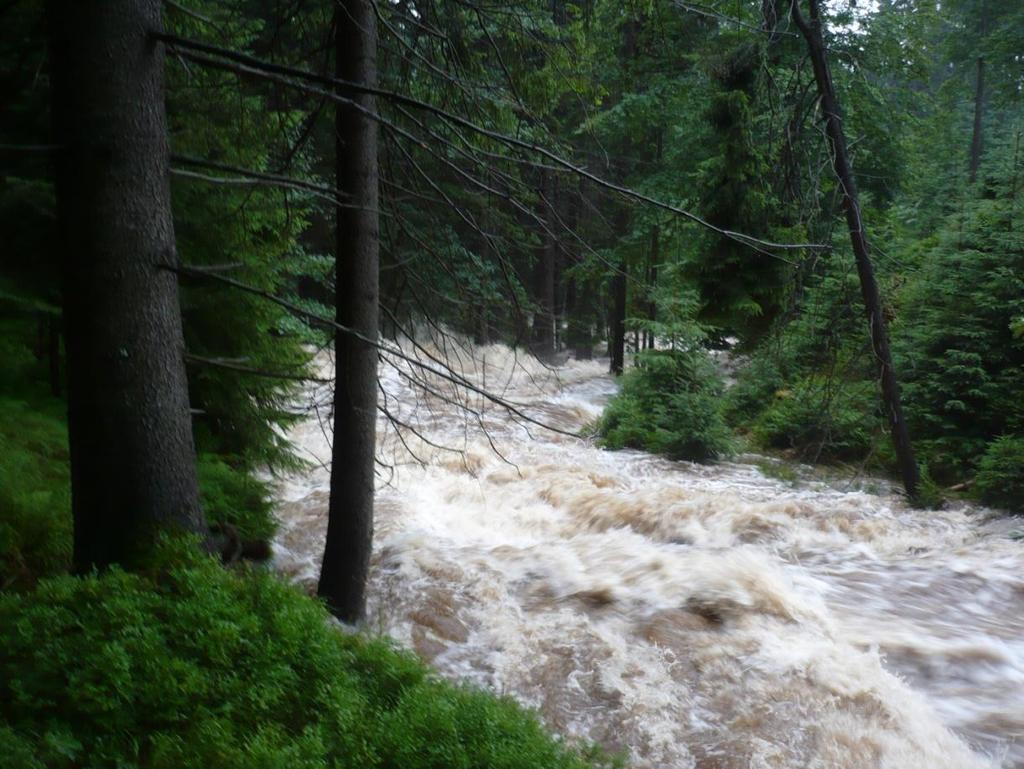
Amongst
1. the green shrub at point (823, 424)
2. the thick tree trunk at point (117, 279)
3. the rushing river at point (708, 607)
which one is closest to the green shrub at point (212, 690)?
the thick tree trunk at point (117, 279)

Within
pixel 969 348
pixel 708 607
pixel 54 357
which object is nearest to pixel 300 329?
pixel 54 357

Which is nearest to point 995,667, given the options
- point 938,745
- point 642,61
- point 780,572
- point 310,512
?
point 938,745

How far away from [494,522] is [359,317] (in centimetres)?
Result: 441

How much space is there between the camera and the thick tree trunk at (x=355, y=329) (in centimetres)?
536

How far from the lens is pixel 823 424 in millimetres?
11828

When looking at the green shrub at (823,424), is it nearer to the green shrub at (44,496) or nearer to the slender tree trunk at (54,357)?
the green shrub at (44,496)

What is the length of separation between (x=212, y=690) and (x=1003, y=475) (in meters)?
9.32

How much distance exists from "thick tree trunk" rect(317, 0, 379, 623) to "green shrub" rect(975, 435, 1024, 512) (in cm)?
785

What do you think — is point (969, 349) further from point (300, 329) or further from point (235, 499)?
point (235, 499)

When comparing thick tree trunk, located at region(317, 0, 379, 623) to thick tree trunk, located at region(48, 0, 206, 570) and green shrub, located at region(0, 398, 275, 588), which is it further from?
thick tree trunk, located at region(48, 0, 206, 570)

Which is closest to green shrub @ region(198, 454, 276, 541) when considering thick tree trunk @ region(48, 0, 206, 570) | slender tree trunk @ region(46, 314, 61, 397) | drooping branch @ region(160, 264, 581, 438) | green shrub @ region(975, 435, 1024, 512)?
slender tree trunk @ region(46, 314, 61, 397)

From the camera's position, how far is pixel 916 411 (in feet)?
37.4

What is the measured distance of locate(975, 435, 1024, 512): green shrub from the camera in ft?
29.7

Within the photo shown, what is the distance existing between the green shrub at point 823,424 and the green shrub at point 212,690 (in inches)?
359
